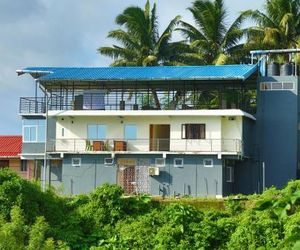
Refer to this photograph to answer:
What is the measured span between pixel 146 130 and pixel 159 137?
1.24m

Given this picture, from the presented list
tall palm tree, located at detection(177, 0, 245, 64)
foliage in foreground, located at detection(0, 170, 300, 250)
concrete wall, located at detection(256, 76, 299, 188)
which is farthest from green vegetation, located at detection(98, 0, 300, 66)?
foliage in foreground, located at detection(0, 170, 300, 250)

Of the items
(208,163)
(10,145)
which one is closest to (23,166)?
(10,145)

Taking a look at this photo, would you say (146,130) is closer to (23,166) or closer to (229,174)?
(229,174)

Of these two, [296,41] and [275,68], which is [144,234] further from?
[296,41]

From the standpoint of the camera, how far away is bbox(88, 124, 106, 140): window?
136 ft

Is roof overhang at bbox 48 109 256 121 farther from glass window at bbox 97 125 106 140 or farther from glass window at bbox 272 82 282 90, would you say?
glass window at bbox 272 82 282 90

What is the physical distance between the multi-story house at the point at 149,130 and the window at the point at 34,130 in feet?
0.19

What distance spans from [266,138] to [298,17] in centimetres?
1079

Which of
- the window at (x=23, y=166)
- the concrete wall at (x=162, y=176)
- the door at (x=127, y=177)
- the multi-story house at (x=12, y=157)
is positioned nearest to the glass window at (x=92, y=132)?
the concrete wall at (x=162, y=176)

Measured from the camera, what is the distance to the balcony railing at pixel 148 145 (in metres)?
39.4

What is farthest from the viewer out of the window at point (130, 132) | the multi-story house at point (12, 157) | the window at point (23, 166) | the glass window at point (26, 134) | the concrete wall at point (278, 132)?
the multi-story house at point (12, 157)

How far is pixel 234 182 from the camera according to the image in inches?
1602

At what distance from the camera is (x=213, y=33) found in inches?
1924

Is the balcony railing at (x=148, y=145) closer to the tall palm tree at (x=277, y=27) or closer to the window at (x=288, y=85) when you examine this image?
the window at (x=288, y=85)
